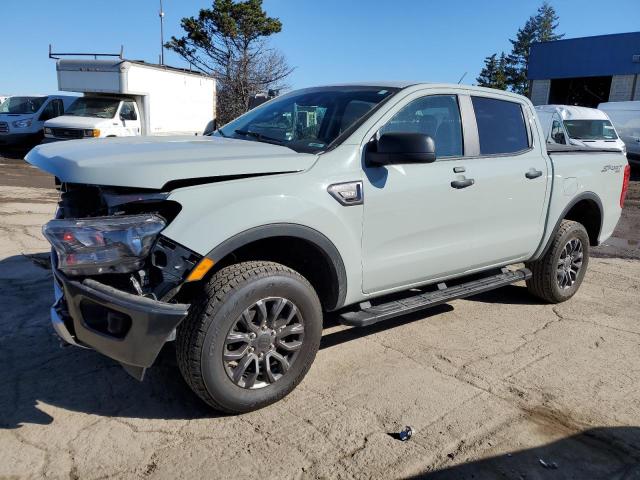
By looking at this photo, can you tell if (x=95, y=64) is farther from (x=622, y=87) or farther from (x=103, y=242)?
(x=622, y=87)

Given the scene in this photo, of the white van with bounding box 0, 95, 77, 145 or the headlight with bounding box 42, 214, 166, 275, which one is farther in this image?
the white van with bounding box 0, 95, 77, 145

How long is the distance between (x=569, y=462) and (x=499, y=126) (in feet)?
8.83

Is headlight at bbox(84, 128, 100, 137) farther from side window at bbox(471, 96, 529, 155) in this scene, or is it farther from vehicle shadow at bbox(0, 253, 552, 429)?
side window at bbox(471, 96, 529, 155)

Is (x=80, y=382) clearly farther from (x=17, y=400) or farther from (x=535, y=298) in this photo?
(x=535, y=298)

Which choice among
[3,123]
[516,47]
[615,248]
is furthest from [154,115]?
[516,47]

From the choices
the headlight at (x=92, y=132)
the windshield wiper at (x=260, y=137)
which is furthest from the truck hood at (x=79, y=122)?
the windshield wiper at (x=260, y=137)

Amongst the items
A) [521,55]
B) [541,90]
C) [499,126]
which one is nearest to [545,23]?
[521,55]

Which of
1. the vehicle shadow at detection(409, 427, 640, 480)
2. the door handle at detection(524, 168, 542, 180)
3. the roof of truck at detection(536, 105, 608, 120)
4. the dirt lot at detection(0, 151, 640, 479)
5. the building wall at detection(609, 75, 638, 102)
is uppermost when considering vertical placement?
the building wall at detection(609, 75, 638, 102)

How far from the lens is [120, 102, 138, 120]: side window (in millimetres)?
16203

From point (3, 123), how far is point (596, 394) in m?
20.7

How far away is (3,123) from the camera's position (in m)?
19.2

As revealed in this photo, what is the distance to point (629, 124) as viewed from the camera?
18.6 m

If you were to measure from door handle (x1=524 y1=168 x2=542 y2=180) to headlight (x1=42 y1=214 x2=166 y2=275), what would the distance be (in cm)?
310

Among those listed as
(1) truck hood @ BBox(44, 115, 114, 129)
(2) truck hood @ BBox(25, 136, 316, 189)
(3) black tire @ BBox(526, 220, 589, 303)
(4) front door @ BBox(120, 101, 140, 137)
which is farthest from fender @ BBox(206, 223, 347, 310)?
(4) front door @ BBox(120, 101, 140, 137)
